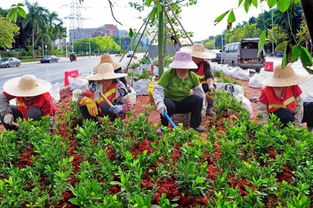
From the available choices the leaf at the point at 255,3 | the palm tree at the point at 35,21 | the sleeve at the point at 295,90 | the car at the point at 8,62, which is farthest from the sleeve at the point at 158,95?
the palm tree at the point at 35,21

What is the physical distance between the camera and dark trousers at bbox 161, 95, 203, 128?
416 centimetres

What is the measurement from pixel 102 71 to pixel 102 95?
0.91 ft

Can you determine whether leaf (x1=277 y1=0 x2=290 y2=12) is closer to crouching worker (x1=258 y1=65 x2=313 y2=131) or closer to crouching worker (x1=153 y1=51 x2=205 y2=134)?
crouching worker (x1=258 y1=65 x2=313 y2=131)

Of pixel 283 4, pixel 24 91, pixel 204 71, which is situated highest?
pixel 283 4

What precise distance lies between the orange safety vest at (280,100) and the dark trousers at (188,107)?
77 centimetres

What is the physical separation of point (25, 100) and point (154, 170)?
2.45 meters

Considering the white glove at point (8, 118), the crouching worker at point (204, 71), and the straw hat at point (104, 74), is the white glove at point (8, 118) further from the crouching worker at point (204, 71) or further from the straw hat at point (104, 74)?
the crouching worker at point (204, 71)

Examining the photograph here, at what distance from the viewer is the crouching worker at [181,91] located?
13.6 ft

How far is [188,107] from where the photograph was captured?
430cm

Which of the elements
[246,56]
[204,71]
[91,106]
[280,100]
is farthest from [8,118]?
[246,56]

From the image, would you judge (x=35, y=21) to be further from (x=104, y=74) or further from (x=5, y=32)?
(x=104, y=74)

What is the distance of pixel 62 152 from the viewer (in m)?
2.37

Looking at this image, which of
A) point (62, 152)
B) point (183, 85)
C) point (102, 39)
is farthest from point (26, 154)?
point (102, 39)

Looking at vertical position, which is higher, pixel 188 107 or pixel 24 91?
pixel 24 91
